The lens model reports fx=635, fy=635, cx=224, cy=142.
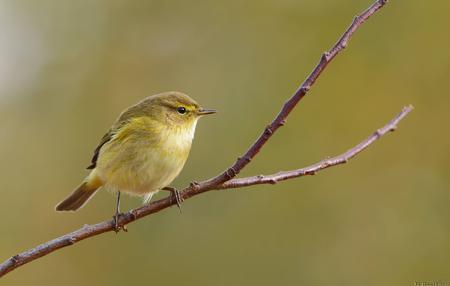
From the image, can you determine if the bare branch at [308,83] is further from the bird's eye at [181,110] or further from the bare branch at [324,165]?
the bird's eye at [181,110]

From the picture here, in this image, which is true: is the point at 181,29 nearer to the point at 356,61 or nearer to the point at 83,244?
the point at 356,61

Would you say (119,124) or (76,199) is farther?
(76,199)

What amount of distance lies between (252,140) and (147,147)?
3747 millimetres

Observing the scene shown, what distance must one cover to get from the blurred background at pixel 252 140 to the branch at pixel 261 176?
14.5 feet

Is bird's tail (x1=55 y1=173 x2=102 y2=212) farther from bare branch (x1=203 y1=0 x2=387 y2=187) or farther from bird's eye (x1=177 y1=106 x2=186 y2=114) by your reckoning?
bare branch (x1=203 y1=0 x2=387 y2=187)

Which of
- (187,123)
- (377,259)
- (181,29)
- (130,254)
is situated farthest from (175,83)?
(187,123)

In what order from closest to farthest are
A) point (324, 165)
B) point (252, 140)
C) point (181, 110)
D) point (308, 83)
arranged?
point (308, 83), point (324, 165), point (181, 110), point (252, 140)

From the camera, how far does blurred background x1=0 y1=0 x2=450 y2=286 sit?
773cm

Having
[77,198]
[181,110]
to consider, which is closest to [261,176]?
[181,110]

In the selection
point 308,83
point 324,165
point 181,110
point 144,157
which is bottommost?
point 324,165

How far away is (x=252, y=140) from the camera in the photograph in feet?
27.2

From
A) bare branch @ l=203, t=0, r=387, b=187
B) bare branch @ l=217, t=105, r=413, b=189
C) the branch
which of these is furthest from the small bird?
bare branch @ l=203, t=0, r=387, b=187

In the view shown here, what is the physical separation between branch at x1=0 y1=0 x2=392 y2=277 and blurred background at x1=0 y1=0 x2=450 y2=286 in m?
4.42

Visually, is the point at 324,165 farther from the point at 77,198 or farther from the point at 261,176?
the point at 77,198
